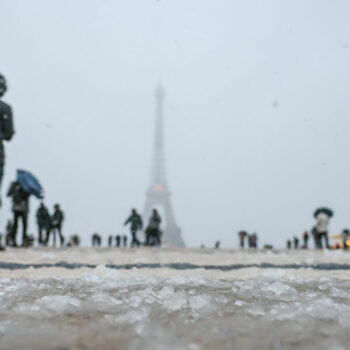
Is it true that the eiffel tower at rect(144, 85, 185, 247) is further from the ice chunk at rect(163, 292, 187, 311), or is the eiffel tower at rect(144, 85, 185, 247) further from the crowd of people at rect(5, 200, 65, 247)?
the ice chunk at rect(163, 292, 187, 311)

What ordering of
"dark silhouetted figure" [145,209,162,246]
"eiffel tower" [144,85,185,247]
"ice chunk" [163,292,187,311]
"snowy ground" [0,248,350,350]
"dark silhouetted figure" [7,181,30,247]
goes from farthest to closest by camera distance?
1. "eiffel tower" [144,85,185,247]
2. "dark silhouetted figure" [145,209,162,246]
3. "dark silhouetted figure" [7,181,30,247]
4. "ice chunk" [163,292,187,311]
5. "snowy ground" [0,248,350,350]

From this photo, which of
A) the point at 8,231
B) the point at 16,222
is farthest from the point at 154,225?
the point at 8,231

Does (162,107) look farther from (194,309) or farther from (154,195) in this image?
(194,309)

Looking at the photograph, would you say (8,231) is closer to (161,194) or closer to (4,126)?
(4,126)

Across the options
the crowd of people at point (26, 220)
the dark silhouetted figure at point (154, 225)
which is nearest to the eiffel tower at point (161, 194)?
the crowd of people at point (26, 220)

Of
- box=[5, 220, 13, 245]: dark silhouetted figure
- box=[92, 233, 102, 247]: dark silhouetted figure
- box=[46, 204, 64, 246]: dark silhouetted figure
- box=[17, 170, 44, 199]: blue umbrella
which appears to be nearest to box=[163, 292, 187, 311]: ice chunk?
box=[17, 170, 44, 199]: blue umbrella

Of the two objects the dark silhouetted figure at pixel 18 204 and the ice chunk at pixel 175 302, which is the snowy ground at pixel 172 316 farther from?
the dark silhouetted figure at pixel 18 204
